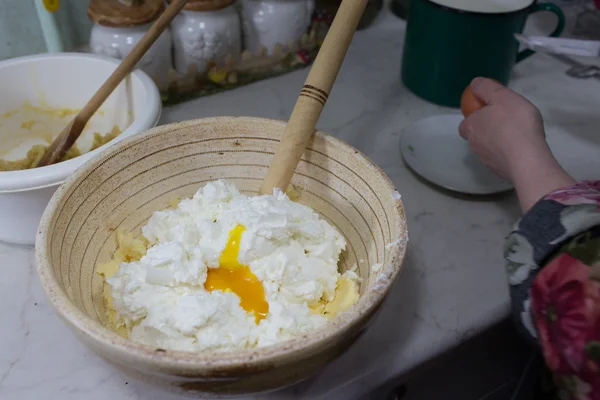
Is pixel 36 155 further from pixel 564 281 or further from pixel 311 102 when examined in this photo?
pixel 564 281

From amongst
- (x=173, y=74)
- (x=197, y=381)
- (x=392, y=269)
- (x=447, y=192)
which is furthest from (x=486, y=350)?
(x=173, y=74)

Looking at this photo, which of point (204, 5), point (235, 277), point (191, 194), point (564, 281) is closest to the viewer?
point (564, 281)

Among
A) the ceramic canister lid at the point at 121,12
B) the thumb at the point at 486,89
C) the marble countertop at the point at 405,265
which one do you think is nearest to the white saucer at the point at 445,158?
the marble countertop at the point at 405,265

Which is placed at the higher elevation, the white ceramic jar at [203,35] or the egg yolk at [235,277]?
the white ceramic jar at [203,35]

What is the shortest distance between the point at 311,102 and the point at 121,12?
0.41 metres

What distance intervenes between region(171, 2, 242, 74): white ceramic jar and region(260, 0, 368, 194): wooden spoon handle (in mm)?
362

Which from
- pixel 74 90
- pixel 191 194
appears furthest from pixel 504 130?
pixel 74 90

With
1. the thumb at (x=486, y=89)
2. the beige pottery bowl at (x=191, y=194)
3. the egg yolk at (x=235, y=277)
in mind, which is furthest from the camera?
the thumb at (x=486, y=89)

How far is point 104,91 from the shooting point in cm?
73

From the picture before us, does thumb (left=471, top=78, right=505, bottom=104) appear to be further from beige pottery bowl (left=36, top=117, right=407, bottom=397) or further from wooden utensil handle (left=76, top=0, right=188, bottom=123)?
wooden utensil handle (left=76, top=0, right=188, bottom=123)

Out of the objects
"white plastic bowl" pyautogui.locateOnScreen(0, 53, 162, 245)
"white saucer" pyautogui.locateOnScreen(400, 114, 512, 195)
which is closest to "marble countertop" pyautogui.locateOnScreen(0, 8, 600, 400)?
"white saucer" pyautogui.locateOnScreen(400, 114, 512, 195)

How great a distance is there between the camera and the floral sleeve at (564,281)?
0.42 metres

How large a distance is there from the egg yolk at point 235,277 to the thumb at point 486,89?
0.42 meters

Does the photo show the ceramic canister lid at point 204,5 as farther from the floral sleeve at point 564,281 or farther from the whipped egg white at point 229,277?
the floral sleeve at point 564,281
